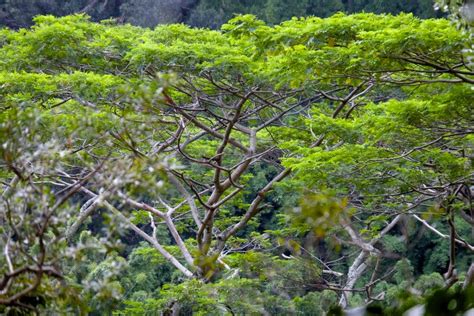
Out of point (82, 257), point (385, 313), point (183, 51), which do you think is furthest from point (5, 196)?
point (183, 51)

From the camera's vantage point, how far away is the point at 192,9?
19.6 meters

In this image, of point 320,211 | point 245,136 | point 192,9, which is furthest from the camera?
point 192,9

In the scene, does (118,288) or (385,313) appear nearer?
(385,313)

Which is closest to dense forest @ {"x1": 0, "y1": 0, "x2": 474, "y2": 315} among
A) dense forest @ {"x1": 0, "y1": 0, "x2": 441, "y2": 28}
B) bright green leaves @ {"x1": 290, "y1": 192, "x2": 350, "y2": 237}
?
bright green leaves @ {"x1": 290, "y1": 192, "x2": 350, "y2": 237}

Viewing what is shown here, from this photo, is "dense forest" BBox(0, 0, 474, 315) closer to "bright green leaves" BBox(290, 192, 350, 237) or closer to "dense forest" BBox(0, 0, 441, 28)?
"bright green leaves" BBox(290, 192, 350, 237)

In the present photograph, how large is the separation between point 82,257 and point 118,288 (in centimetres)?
22

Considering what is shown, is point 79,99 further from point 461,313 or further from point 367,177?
point 461,313

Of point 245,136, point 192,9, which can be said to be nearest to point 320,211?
point 245,136

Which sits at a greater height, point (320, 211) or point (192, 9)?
point (320, 211)

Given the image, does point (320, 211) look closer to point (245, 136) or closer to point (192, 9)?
point (245, 136)

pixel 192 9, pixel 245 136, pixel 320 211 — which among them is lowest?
pixel 192 9

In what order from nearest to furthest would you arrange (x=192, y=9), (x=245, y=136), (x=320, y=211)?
(x=320, y=211) < (x=245, y=136) < (x=192, y=9)

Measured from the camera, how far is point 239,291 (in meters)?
7.28

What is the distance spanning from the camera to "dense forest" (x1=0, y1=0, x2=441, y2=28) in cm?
1831
